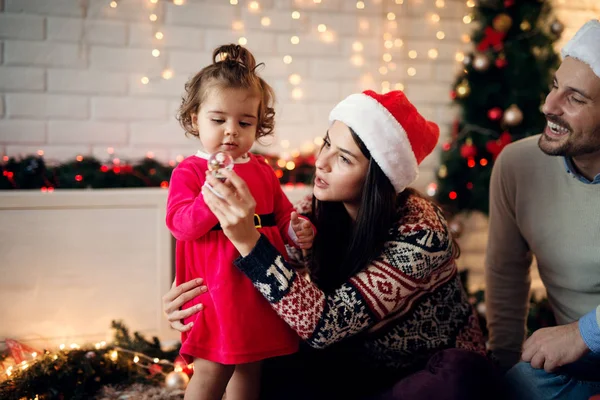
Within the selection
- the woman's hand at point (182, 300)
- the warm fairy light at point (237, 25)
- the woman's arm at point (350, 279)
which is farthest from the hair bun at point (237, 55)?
the warm fairy light at point (237, 25)

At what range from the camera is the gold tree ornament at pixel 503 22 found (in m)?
2.66

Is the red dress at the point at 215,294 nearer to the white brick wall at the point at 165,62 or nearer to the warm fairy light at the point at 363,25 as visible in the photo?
the white brick wall at the point at 165,62

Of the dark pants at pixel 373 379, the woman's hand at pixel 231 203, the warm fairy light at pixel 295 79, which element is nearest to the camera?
the woman's hand at pixel 231 203

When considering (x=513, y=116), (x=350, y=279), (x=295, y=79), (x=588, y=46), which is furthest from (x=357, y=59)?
(x=350, y=279)

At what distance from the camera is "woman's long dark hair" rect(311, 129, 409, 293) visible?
56.9 inches

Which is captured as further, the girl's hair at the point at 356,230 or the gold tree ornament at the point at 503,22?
the gold tree ornament at the point at 503,22

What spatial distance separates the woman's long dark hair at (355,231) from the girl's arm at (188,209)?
0.43m

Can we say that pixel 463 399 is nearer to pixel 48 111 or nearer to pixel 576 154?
pixel 576 154

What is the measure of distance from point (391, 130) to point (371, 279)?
404 mm

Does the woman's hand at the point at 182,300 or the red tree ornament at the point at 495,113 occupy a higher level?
the red tree ornament at the point at 495,113

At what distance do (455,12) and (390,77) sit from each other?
54 centimetres

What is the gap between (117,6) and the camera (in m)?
2.53

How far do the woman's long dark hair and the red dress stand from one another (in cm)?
27

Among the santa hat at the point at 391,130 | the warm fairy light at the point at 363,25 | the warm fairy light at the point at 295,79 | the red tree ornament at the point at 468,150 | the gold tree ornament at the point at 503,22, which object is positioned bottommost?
the red tree ornament at the point at 468,150
